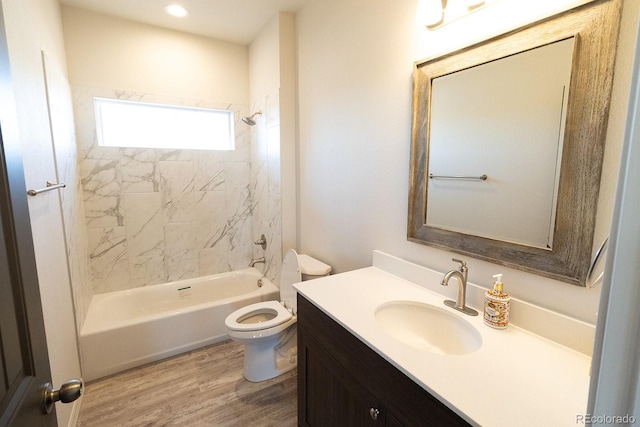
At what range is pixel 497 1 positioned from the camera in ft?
3.60

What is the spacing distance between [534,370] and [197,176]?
289 cm

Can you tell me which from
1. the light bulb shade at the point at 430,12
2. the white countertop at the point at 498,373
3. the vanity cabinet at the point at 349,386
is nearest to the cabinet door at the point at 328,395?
the vanity cabinet at the point at 349,386

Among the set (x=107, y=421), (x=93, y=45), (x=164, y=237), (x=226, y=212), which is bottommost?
(x=107, y=421)

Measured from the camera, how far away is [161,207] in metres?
2.80

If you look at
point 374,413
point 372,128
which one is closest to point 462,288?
point 374,413

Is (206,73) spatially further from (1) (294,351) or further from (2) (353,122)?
(1) (294,351)

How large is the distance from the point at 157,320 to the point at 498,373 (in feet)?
7.59

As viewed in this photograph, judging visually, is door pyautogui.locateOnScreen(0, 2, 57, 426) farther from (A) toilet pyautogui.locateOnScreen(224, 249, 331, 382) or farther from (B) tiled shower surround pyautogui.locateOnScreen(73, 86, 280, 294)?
(B) tiled shower surround pyautogui.locateOnScreen(73, 86, 280, 294)

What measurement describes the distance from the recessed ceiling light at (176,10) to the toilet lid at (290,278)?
2096 millimetres

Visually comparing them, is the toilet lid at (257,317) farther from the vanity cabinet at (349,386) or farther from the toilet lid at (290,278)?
the vanity cabinet at (349,386)

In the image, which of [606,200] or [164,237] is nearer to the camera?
[606,200]

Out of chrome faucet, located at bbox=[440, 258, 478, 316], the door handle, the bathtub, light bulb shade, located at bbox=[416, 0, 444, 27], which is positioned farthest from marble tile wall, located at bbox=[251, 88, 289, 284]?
the door handle

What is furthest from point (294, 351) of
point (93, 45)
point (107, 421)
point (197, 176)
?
point (93, 45)

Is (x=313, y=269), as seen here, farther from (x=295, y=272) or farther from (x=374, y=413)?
(x=374, y=413)
